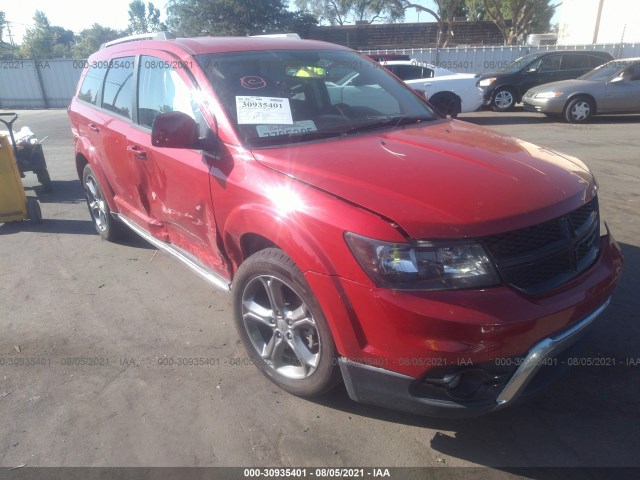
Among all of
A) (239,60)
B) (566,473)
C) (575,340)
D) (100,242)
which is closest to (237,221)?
(239,60)

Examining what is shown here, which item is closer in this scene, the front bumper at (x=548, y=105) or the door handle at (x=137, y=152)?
the door handle at (x=137, y=152)

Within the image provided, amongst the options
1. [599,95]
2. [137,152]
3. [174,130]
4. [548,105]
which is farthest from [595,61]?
[174,130]

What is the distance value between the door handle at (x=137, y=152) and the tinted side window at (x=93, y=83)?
4.27 feet

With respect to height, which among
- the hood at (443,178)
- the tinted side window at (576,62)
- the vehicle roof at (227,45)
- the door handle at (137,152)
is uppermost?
the vehicle roof at (227,45)

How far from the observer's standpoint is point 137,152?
145 inches

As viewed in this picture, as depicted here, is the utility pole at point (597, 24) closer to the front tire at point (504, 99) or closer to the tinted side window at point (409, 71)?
the front tire at point (504, 99)

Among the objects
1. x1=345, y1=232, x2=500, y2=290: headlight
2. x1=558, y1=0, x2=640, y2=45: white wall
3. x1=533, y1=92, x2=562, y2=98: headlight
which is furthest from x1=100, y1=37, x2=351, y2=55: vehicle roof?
x1=558, y1=0, x2=640, y2=45: white wall

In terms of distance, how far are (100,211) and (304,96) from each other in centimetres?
302

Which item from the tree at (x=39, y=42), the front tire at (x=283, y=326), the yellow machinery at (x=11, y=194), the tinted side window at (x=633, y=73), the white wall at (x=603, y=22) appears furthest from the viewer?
the tree at (x=39, y=42)

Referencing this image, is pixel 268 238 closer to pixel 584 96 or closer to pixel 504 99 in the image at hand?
pixel 584 96

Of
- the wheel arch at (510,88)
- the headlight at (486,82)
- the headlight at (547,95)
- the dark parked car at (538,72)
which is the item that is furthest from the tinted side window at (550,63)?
the headlight at (547,95)

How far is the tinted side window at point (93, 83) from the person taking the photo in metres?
4.70

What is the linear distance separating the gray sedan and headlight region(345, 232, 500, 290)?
1196cm

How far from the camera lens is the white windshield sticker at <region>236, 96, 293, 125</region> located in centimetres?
292
